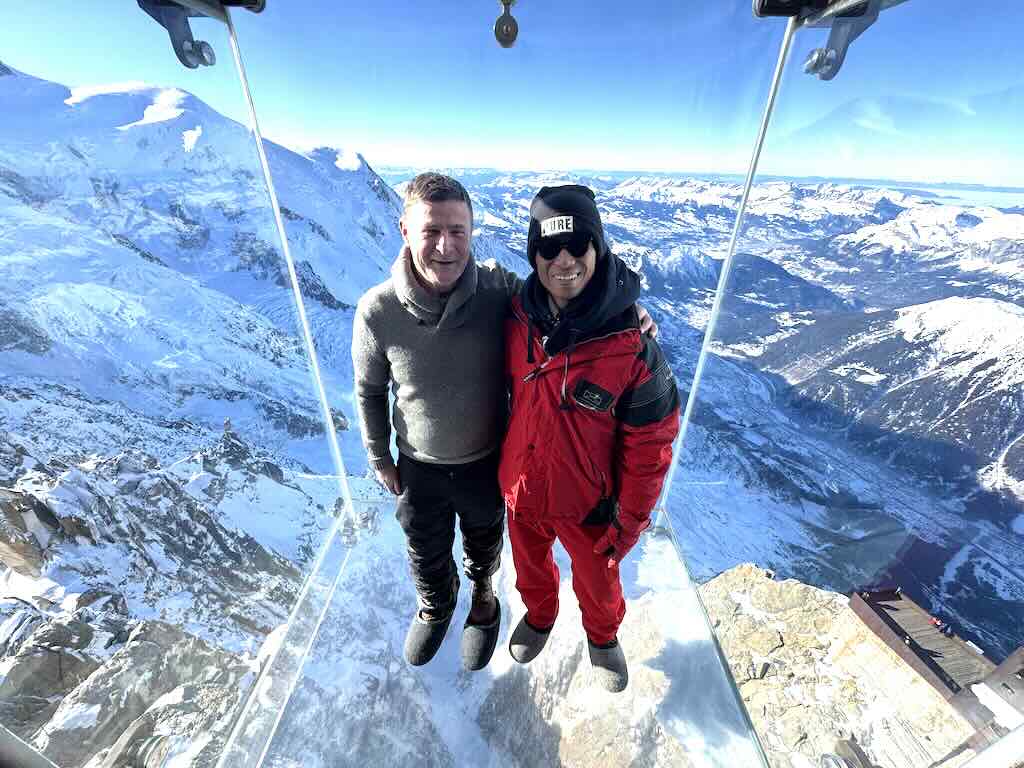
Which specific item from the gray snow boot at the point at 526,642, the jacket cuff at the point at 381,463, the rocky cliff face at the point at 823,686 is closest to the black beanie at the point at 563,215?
the jacket cuff at the point at 381,463

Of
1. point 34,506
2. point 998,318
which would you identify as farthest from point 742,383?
point 34,506

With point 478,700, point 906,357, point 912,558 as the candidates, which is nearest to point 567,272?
point 478,700

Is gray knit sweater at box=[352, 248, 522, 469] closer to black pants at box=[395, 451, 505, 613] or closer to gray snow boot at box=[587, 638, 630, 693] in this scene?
black pants at box=[395, 451, 505, 613]

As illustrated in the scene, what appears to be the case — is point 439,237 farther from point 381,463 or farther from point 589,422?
point 381,463

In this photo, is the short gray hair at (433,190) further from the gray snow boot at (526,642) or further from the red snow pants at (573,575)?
the gray snow boot at (526,642)

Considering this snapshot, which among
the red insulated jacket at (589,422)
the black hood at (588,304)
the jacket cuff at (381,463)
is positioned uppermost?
the black hood at (588,304)

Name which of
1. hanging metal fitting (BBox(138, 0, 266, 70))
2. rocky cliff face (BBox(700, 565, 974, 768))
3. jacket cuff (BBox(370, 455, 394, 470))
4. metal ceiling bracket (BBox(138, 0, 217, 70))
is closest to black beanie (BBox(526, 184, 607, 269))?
jacket cuff (BBox(370, 455, 394, 470))

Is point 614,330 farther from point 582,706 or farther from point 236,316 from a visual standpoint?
point 236,316
